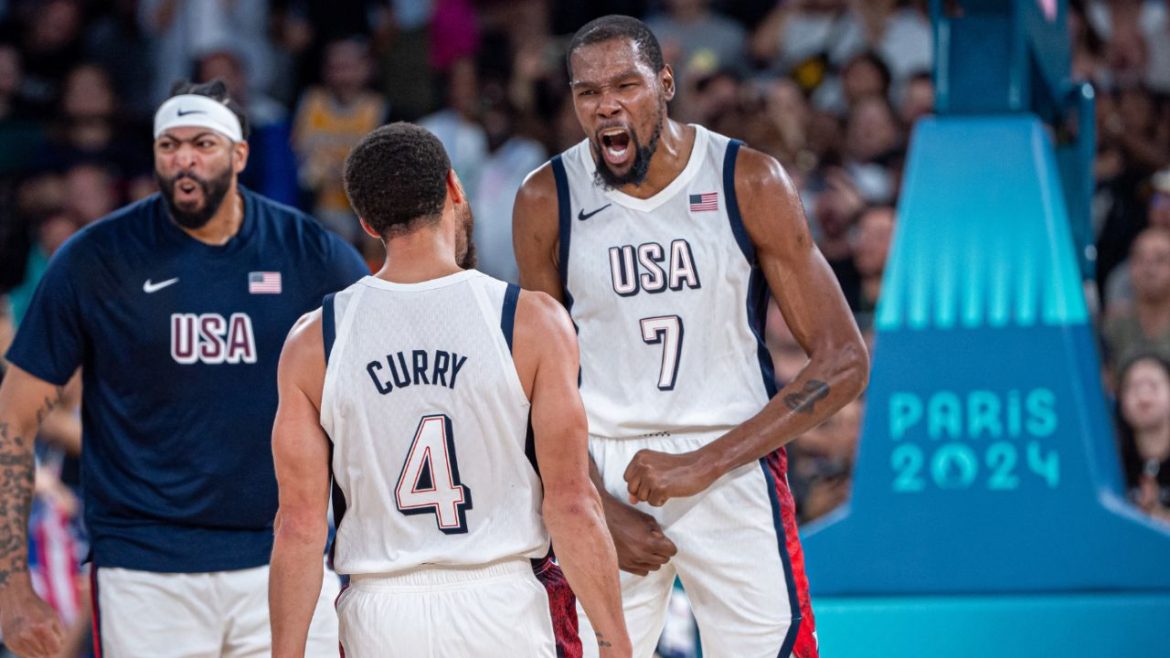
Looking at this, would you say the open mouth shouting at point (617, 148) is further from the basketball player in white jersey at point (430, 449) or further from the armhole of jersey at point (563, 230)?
the basketball player in white jersey at point (430, 449)

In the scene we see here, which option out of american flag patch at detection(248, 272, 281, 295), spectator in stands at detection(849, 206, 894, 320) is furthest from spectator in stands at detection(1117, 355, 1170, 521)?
american flag patch at detection(248, 272, 281, 295)

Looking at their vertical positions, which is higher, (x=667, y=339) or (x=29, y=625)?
(x=667, y=339)

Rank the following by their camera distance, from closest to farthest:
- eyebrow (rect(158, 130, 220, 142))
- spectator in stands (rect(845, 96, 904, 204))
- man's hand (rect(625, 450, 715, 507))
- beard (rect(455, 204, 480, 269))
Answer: beard (rect(455, 204, 480, 269))
man's hand (rect(625, 450, 715, 507))
eyebrow (rect(158, 130, 220, 142))
spectator in stands (rect(845, 96, 904, 204))

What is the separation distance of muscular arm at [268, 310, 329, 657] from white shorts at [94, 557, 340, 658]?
3.71 feet

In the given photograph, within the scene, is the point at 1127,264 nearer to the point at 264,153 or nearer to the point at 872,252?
the point at 872,252

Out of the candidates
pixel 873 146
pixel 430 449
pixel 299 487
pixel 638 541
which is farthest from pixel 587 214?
pixel 873 146

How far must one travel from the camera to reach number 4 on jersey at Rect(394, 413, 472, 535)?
150 inches

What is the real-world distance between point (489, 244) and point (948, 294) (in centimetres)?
515

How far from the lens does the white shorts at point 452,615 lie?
381cm

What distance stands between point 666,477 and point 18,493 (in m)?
2.00

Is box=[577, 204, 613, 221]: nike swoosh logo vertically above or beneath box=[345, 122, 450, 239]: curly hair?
beneath

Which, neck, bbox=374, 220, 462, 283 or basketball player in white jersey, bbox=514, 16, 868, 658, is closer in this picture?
neck, bbox=374, 220, 462, 283

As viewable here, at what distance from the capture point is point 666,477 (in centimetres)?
455

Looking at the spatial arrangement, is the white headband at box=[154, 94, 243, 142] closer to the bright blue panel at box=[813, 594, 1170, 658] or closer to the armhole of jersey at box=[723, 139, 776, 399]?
the armhole of jersey at box=[723, 139, 776, 399]
